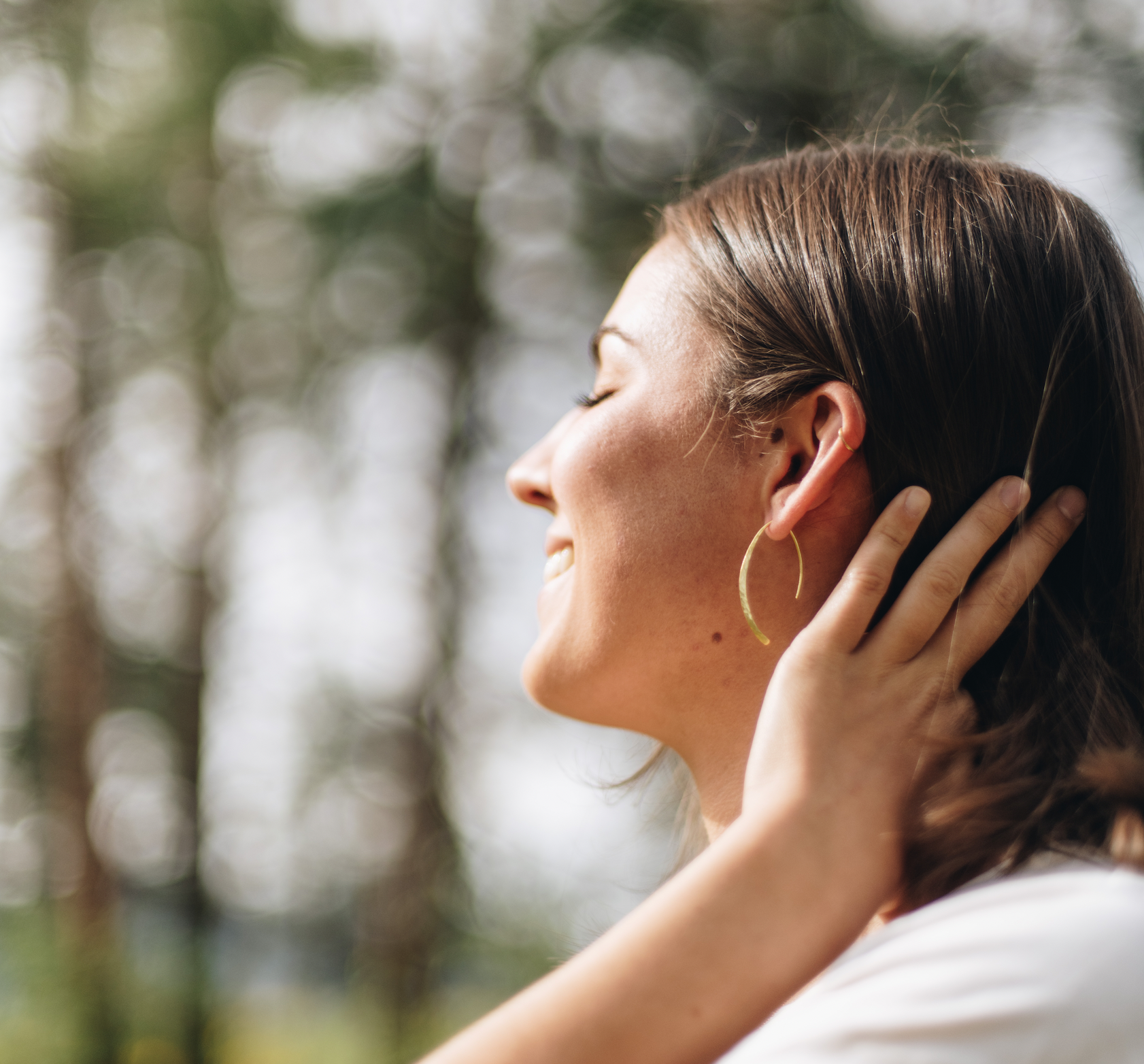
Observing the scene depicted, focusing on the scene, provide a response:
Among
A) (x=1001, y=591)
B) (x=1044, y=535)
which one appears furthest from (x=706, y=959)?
(x=1044, y=535)

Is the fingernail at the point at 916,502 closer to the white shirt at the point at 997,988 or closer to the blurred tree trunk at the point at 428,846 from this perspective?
the white shirt at the point at 997,988

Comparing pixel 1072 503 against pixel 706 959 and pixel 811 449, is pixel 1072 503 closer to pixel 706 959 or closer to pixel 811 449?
pixel 811 449

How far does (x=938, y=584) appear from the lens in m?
1.45

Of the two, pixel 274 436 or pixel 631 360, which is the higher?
pixel 274 436

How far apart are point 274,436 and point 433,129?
335 cm

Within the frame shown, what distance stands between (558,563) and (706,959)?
102cm

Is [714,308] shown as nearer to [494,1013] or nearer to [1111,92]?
[494,1013]

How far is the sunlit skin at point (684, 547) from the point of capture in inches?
66.1

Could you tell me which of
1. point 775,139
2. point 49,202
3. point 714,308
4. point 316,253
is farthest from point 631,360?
point 49,202

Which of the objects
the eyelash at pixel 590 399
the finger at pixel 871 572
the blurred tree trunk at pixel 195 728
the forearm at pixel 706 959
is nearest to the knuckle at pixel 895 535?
the finger at pixel 871 572

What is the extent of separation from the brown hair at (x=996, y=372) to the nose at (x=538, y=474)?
0.47 metres

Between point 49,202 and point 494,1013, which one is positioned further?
point 49,202

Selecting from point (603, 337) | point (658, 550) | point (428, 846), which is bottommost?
point (428, 846)

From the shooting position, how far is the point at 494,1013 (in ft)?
4.04
